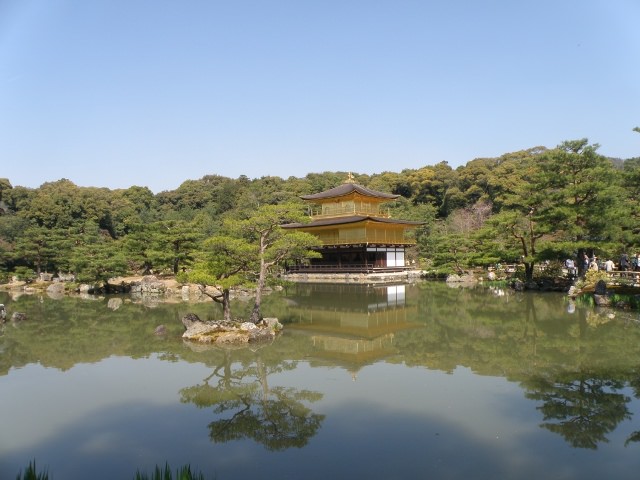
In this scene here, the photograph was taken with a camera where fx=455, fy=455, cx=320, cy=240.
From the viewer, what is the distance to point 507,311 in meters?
14.9

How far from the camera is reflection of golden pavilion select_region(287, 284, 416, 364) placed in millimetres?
10367

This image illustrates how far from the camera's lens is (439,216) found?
177 ft

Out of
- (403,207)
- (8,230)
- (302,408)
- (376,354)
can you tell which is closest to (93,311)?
(376,354)

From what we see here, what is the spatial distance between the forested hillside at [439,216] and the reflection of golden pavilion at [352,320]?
12.1 feet

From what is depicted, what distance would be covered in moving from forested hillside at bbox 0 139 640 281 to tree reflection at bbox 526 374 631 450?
7.93m

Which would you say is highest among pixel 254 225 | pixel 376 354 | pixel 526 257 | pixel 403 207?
pixel 403 207

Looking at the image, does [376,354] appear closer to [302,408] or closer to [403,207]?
[302,408]

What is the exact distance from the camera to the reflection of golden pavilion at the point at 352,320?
10367mm

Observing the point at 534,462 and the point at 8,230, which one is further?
the point at 8,230

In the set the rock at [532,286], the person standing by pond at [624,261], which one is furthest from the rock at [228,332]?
the person standing by pond at [624,261]

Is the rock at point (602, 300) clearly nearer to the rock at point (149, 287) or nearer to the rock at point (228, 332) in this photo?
the rock at point (228, 332)

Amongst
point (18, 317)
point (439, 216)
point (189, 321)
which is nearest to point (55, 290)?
point (18, 317)

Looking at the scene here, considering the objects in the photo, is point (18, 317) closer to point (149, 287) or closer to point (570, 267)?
point (149, 287)

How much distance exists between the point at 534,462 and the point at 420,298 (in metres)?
15.2
